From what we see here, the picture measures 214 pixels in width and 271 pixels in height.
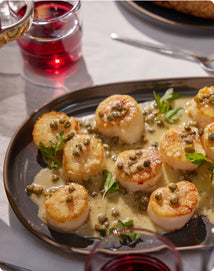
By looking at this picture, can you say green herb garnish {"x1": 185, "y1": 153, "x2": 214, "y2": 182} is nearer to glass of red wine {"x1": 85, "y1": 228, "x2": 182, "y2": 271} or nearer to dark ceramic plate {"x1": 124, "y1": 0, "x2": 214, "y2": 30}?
glass of red wine {"x1": 85, "y1": 228, "x2": 182, "y2": 271}

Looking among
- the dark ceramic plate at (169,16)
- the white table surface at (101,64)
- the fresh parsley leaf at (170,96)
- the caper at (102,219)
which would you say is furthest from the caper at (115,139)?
the dark ceramic plate at (169,16)

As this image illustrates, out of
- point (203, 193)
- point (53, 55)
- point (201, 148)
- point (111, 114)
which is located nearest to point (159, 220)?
point (203, 193)

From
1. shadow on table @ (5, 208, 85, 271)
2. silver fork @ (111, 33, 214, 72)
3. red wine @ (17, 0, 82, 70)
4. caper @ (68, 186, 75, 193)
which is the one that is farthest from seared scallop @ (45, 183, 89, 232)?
silver fork @ (111, 33, 214, 72)

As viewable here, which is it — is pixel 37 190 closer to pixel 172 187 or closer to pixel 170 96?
pixel 172 187

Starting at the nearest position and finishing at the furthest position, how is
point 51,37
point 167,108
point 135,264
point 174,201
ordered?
1. point 135,264
2. point 174,201
3. point 167,108
4. point 51,37

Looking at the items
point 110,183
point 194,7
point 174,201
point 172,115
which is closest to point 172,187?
point 174,201
